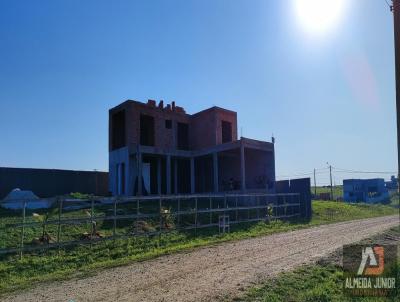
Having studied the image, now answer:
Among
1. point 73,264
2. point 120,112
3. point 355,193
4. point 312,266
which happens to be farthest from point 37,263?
point 355,193

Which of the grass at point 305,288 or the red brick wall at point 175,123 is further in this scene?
→ the red brick wall at point 175,123

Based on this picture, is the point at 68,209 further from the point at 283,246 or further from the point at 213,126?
the point at 213,126

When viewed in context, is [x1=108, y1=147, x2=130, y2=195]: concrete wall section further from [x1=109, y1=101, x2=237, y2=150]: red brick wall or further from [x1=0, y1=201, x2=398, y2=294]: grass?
[x1=0, y1=201, x2=398, y2=294]: grass

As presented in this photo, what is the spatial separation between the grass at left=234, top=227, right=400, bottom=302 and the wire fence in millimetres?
6391

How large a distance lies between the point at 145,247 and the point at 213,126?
61.8 feet

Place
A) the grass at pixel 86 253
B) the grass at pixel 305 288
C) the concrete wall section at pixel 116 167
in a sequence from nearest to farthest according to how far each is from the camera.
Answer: the grass at pixel 305 288 → the grass at pixel 86 253 → the concrete wall section at pixel 116 167

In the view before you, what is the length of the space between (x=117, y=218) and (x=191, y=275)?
531cm

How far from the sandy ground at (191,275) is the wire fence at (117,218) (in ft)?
9.40

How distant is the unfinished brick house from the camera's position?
27297mm

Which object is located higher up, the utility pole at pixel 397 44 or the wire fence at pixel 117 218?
the utility pole at pixel 397 44

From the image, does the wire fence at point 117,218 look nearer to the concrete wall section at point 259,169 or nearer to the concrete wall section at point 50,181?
→ the concrete wall section at point 259,169

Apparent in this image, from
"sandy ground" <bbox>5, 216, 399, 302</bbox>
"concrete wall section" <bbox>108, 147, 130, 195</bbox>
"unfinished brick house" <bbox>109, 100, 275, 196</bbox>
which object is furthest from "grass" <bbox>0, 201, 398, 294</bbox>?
"unfinished brick house" <bbox>109, 100, 275, 196</bbox>

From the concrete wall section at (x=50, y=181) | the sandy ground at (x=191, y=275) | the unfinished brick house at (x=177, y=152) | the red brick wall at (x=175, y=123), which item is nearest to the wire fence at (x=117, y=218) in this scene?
the sandy ground at (x=191, y=275)

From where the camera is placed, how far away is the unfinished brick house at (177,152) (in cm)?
2730
